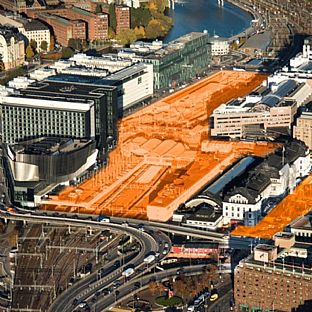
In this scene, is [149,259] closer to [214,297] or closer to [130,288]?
[130,288]

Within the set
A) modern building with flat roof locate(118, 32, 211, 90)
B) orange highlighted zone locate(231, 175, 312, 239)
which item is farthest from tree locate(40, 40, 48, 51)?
orange highlighted zone locate(231, 175, 312, 239)

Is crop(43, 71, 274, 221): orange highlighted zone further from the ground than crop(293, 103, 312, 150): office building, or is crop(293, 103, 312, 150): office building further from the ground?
crop(293, 103, 312, 150): office building

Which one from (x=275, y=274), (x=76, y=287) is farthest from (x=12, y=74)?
(x=275, y=274)

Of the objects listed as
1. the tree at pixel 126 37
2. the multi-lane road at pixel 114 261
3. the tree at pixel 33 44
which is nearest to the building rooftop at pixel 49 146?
the multi-lane road at pixel 114 261

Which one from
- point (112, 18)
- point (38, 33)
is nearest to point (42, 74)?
point (38, 33)

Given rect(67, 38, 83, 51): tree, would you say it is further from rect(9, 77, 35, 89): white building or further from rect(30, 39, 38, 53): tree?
rect(9, 77, 35, 89): white building

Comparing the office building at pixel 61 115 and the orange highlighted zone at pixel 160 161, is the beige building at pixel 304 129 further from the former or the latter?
the office building at pixel 61 115
